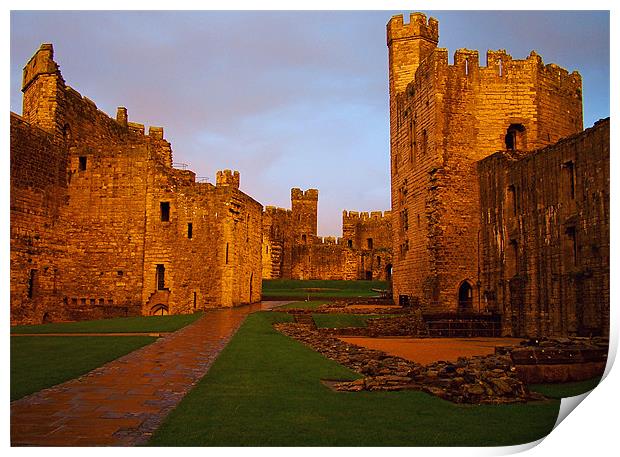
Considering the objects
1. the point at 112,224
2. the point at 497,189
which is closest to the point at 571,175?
the point at 497,189

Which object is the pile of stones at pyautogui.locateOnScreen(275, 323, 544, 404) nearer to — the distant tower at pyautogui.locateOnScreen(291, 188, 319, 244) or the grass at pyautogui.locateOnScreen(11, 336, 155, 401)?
the grass at pyautogui.locateOnScreen(11, 336, 155, 401)

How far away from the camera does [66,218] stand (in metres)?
28.0

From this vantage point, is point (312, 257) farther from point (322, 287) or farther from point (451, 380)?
point (451, 380)

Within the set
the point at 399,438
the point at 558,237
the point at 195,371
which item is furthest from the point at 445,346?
the point at 399,438

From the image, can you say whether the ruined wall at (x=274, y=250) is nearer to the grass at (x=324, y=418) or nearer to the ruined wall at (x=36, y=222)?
the ruined wall at (x=36, y=222)

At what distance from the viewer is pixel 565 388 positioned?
9.74 m

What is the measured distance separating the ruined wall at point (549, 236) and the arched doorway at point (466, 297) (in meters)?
0.99

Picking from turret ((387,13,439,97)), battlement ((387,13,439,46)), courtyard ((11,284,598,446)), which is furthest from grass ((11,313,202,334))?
battlement ((387,13,439,46))

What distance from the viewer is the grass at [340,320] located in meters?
22.7

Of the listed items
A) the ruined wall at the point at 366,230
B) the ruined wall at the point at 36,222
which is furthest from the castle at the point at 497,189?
the ruined wall at the point at 366,230

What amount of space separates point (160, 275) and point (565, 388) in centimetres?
2238

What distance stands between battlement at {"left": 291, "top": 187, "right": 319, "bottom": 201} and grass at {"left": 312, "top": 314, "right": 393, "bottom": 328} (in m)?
40.1

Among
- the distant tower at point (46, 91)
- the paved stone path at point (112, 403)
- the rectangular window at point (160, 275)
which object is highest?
the distant tower at point (46, 91)
